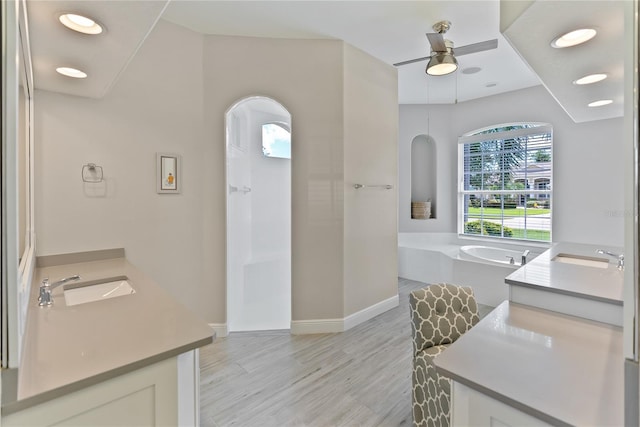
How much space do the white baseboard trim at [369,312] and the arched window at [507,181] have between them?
7.91 ft

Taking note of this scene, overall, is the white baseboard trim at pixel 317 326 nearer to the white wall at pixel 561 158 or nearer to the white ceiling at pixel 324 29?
the white ceiling at pixel 324 29

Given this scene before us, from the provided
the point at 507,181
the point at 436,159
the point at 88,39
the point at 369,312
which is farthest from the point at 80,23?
the point at 507,181

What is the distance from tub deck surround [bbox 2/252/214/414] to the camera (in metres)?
0.82

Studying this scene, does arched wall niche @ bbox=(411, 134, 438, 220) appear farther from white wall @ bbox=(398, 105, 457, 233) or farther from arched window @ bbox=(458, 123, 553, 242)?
arched window @ bbox=(458, 123, 553, 242)

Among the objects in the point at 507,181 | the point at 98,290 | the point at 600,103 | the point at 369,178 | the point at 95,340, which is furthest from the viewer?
the point at 507,181

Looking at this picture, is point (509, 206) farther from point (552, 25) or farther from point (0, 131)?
point (0, 131)

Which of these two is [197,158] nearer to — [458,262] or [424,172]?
[458,262]

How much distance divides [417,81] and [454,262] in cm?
249

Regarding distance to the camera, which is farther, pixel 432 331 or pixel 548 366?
pixel 432 331

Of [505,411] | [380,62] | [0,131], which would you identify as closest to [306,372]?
[505,411]

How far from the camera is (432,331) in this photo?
5.63 feet

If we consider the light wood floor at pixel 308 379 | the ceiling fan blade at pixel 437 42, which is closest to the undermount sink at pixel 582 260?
the light wood floor at pixel 308 379

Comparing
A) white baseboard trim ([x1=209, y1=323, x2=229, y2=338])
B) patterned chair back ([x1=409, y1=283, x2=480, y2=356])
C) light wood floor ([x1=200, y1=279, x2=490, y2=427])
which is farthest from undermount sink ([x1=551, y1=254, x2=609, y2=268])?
white baseboard trim ([x1=209, y1=323, x2=229, y2=338])

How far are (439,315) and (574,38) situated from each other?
4.51ft
